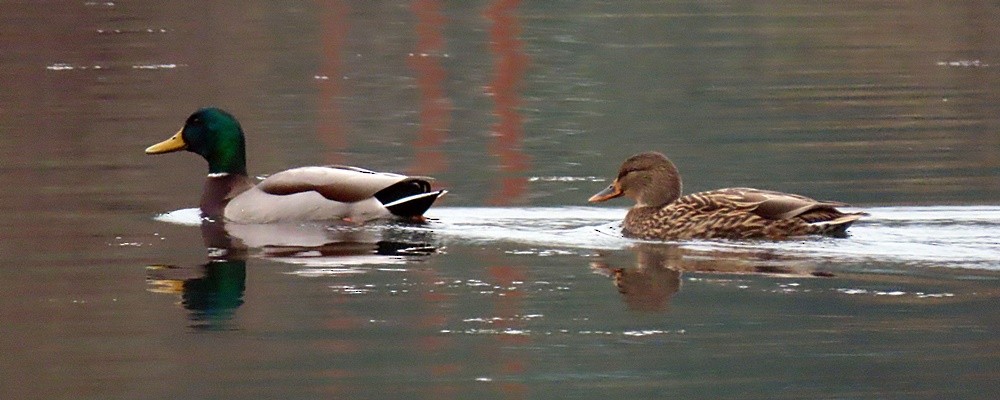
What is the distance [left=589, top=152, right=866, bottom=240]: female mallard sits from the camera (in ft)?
36.7

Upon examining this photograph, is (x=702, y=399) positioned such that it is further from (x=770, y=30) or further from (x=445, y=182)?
(x=770, y=30)

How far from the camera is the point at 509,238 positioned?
38.0 feet

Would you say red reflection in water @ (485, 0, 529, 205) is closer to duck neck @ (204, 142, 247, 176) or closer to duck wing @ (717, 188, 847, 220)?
duck neck @ (204, 142, 247, 176)

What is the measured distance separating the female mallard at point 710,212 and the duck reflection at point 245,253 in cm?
128

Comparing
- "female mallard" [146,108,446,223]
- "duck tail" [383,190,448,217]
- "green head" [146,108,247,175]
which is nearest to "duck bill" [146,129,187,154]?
"green head" [146,108,247,175]

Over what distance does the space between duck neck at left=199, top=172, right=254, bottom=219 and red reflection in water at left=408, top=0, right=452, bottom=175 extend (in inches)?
76.5

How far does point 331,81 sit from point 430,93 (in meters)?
2.05

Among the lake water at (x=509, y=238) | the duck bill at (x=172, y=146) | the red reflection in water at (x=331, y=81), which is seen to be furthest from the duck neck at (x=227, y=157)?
the red reflection in water at (x=331, y=81)

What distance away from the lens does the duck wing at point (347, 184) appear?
12.6 m

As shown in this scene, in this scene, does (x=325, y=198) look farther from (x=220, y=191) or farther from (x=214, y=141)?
(x=214, y=141)

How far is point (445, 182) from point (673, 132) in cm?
404

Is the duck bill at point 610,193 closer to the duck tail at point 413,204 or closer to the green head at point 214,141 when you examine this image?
the duck tail at point 413,204

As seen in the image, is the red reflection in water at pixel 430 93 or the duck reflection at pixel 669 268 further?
the red reflection in water at pixel 430 93

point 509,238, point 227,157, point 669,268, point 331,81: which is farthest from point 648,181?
point 331,81
